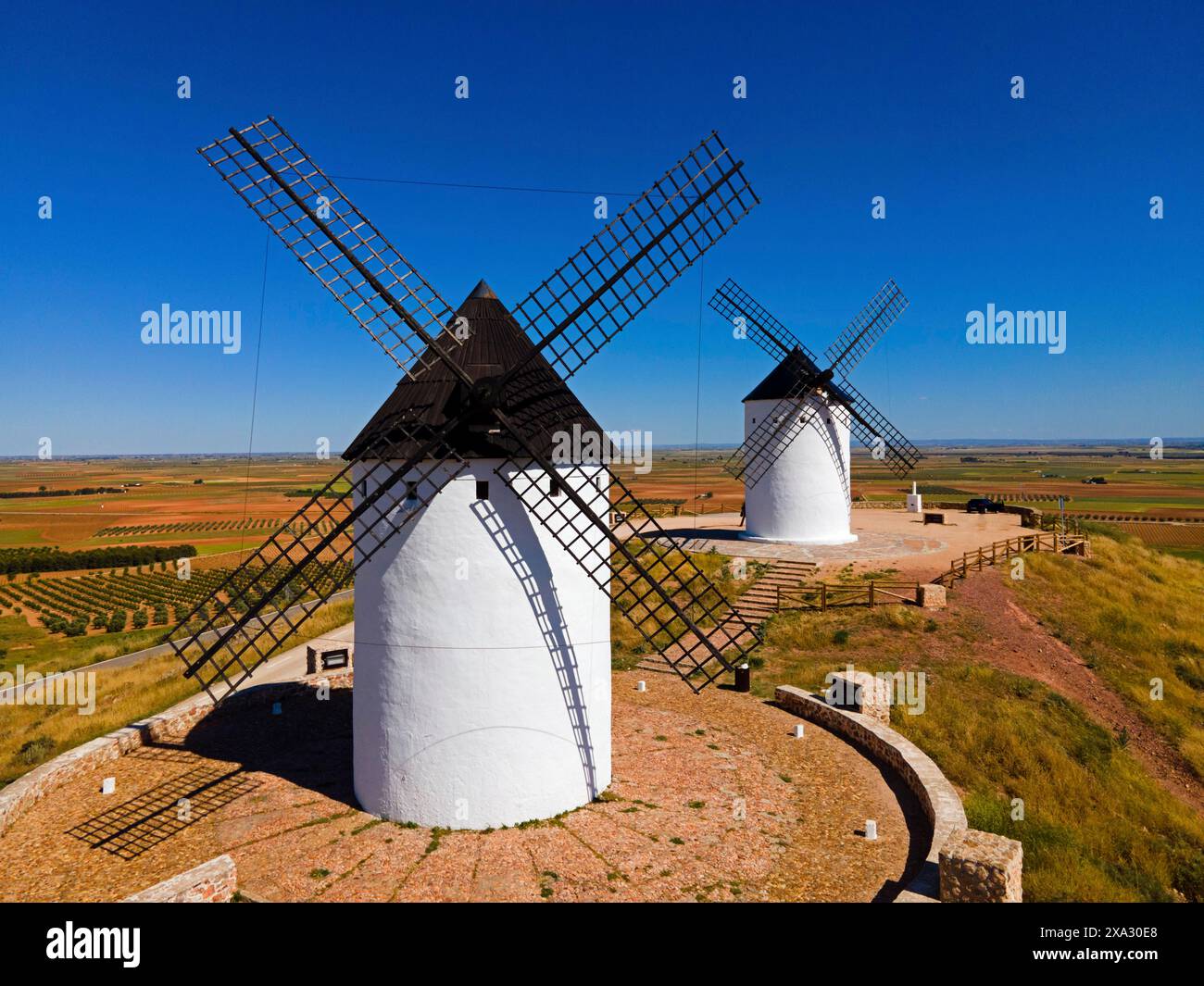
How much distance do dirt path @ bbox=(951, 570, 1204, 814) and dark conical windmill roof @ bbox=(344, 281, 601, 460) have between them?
14886 mm

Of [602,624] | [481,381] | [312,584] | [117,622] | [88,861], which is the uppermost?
[481,381]

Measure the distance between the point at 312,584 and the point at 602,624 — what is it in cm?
462

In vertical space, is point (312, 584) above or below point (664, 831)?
above

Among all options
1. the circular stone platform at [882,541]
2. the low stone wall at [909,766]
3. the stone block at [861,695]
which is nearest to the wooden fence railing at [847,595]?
the circular stone platform at [882,541]

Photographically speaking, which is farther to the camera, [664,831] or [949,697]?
[949,697]

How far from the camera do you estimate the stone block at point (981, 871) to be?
7785 millimetres

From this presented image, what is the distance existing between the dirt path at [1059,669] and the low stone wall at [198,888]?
18.4 meters

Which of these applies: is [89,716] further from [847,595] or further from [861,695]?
[847,595]

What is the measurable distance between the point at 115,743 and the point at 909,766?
14.9 meters

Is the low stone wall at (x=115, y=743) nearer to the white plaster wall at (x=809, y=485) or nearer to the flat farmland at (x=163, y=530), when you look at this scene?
the flat farmland at (x=163, y=530)

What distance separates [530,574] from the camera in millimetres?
10438
